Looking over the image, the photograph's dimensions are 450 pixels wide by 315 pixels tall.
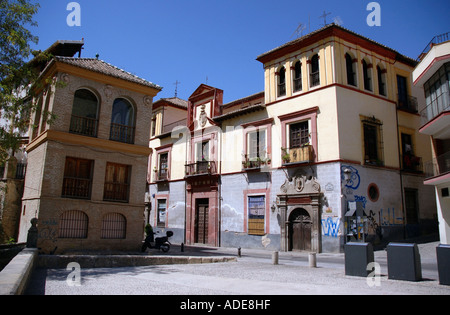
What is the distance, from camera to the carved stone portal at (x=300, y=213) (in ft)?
61.7

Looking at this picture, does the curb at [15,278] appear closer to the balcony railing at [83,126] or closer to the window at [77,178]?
the window at [77,178]

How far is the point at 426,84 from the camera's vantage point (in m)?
19.5

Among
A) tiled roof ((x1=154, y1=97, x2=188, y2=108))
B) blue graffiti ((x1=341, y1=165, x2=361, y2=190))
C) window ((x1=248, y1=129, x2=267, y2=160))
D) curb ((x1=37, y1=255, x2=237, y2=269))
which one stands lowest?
curb ((x1=37, y1=255, x2=237, y2=269))

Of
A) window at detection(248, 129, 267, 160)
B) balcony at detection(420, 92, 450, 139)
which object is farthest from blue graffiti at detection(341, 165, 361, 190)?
window at detection(248, 129, 267, 160)

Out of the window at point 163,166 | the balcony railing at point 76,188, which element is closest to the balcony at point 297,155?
the balcony railing at point 76,188

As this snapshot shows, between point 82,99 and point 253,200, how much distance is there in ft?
38.7

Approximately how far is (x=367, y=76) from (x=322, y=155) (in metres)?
6.08

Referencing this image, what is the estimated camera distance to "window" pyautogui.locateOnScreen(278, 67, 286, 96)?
2219 cm

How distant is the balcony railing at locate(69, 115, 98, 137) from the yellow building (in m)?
9.97

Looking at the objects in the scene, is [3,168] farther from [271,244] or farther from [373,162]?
[373,162]

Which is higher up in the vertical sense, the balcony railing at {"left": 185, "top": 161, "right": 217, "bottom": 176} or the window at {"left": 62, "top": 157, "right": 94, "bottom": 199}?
the balcony railing at {"left": 185, "top": 161, "right": 217, "bottom": 176}

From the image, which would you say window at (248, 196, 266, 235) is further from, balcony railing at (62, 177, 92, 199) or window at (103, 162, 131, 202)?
balcony railing at (62, 177, 92, 199)

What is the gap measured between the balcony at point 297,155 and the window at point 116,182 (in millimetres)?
8895

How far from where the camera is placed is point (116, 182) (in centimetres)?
1695
